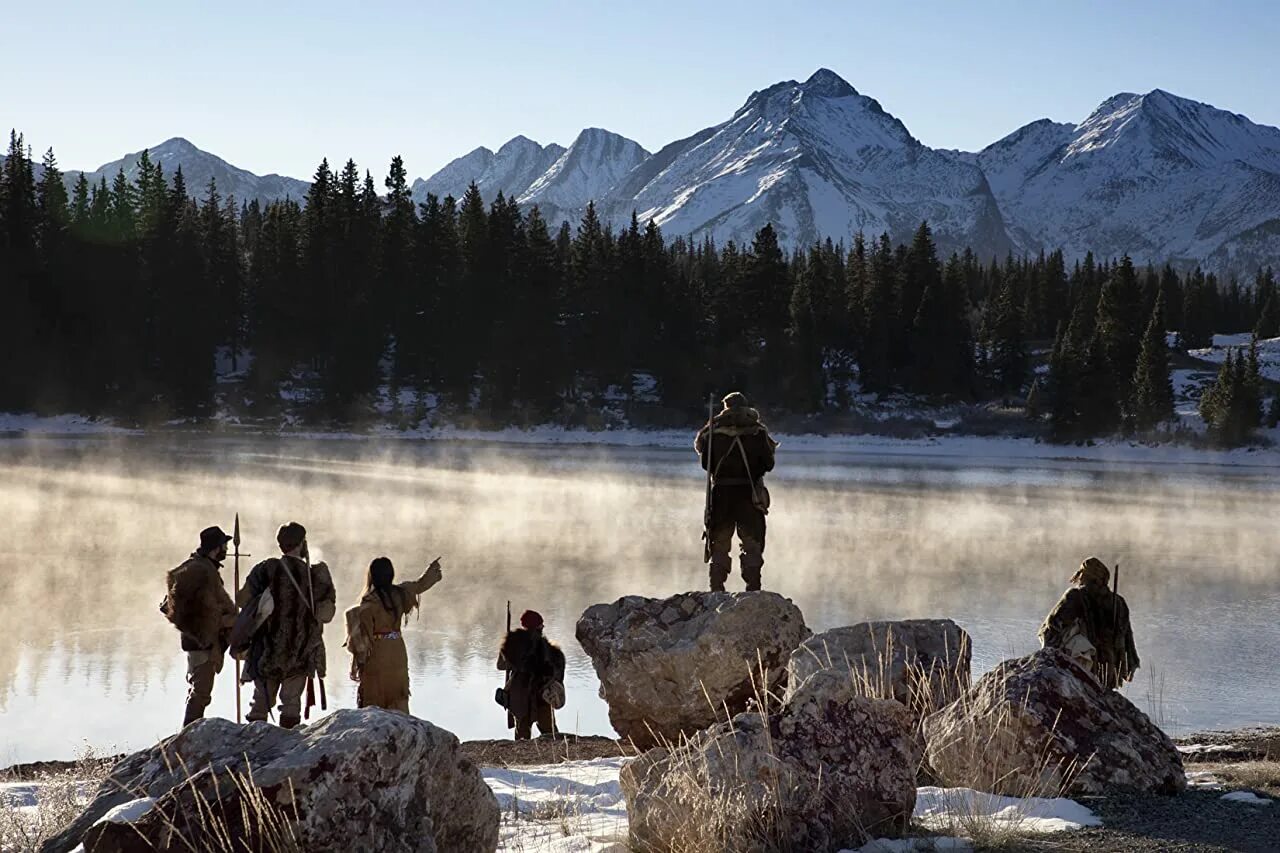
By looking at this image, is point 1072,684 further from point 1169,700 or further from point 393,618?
point 1169,700

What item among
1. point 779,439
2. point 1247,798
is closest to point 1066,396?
point 779,439

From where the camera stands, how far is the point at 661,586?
1856 cm

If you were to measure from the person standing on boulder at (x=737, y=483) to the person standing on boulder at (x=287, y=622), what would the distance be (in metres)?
4.38

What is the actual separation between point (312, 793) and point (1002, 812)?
3223 mm

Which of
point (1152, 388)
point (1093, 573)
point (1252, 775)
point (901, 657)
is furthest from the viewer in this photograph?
point (1152, 388)

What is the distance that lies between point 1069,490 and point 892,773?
113 ft

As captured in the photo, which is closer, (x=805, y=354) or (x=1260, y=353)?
(x=805, y=354)

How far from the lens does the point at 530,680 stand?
11.7 m

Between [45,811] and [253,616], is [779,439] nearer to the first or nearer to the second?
[253,616]

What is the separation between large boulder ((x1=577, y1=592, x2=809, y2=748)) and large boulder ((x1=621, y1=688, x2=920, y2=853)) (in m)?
3.97

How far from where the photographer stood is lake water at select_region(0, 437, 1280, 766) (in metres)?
12.8

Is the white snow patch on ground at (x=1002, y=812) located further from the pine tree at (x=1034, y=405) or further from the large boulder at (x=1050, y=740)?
the pine tree at (x=1034, y=405)

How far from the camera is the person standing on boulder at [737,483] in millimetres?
12656

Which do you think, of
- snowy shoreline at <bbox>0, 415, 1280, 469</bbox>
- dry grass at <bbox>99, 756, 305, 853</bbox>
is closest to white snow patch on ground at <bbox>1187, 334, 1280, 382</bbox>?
snowy shoreline at <bbox>0, 415, 1280, 469</bbox>
